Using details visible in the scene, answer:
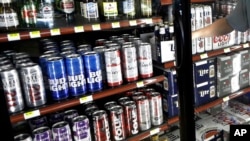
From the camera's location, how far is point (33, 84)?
1490 millimetres

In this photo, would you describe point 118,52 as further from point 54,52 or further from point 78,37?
point 78,37

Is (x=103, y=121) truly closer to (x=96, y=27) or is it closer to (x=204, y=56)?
(x=96, y=27)

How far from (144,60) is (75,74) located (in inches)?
23.0

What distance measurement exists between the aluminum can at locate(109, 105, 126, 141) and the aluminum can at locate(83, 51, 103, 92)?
0.22 metres

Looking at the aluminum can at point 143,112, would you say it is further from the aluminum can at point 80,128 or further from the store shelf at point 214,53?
the aluminum can at point 80,128

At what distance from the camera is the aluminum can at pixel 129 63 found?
1.82 metres

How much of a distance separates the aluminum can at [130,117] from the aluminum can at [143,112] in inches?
1.8

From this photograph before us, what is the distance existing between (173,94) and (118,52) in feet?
2.46

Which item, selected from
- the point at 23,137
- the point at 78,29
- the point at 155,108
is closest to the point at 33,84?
the point at 23,137

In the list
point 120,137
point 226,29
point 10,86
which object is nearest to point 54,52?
point 10,86

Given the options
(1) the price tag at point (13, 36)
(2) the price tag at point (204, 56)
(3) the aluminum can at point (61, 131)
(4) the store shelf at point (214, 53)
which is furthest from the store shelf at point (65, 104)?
(2) the price tag at point (204, 56)

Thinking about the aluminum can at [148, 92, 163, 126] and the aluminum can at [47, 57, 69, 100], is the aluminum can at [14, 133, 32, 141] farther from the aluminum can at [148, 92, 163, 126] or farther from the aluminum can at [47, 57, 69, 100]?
the aluminum can at [148, 92, 163, 126]

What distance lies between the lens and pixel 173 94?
2203 mm

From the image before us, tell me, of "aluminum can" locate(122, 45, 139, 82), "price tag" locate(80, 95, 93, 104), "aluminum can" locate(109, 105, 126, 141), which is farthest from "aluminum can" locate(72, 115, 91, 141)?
"aluminum can" locate(122, 45, 139, 82)
